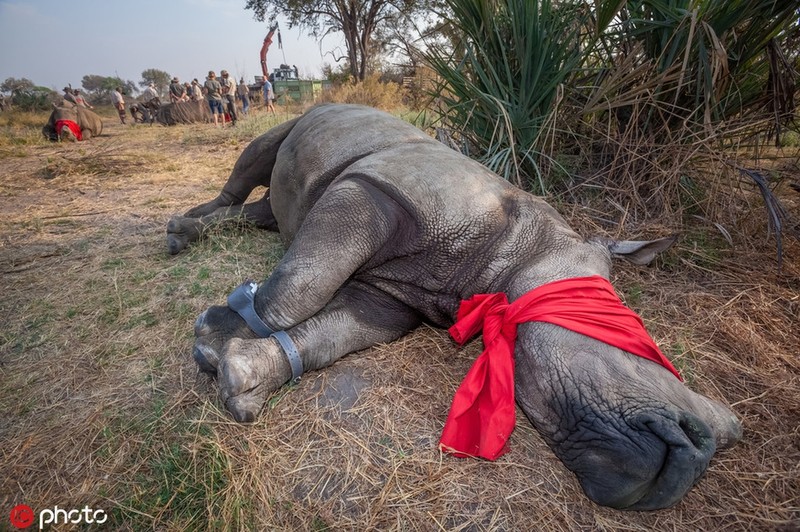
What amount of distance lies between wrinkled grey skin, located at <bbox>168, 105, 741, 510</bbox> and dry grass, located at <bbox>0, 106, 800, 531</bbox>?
201 millimetres

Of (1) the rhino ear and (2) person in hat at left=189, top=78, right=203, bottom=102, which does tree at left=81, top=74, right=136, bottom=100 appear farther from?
(1) the rhino ear

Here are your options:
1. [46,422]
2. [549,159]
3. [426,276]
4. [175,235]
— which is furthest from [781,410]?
[175,235]

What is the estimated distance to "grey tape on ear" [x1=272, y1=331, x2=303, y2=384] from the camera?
87.4 inches

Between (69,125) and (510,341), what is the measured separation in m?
13.0

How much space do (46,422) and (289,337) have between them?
47.3 inches

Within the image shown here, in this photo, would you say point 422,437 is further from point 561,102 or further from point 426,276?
point 561,102

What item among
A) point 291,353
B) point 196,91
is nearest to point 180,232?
point 291,353

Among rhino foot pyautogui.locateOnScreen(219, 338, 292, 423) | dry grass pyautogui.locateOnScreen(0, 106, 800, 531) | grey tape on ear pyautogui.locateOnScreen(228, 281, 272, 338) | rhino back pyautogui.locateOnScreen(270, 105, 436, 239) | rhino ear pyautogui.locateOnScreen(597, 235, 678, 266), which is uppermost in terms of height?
rhino back pyautogui.locateOnScreen(270, 105, 436, 239)

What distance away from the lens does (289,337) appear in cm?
226

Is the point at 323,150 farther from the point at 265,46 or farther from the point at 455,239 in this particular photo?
the point at 265,46

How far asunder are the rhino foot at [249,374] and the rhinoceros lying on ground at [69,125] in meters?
11.9

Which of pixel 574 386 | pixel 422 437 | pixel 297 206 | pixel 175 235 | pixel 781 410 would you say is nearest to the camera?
pixel 574 386

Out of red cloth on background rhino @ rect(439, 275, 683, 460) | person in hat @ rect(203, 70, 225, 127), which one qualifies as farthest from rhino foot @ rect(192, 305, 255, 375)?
person in hat @ rect(203, 70, 225, 127)

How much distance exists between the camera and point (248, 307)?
7.63 ft
